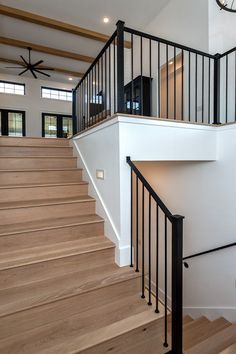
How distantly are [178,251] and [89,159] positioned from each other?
1.92 m

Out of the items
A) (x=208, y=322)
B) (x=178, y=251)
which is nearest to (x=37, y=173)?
(x=178, y=251)

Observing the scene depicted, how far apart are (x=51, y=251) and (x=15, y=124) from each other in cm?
780

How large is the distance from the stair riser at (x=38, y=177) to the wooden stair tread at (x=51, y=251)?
1091 millimetres

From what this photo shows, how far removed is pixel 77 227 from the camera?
2510 millimetres

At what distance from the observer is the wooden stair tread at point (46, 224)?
226 centimetres

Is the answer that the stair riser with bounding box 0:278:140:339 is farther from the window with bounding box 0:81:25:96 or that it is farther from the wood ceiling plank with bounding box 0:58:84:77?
the window with bounding box 0:81:25:96

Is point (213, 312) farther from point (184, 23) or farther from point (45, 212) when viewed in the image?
point (184, 23)

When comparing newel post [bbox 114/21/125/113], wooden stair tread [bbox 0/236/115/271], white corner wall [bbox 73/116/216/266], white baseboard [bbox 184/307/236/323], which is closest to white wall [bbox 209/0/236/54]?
white corner wall [bbox 73/116/216/266]

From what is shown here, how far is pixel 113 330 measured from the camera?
5.50 feet

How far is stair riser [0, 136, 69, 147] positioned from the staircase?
561 millimetres

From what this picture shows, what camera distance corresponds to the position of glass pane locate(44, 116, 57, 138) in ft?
30.3

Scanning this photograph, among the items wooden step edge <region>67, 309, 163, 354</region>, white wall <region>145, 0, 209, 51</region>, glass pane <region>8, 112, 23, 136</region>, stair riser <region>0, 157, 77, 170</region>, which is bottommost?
wooden step edge <region>67, 309, 163, 354</region>

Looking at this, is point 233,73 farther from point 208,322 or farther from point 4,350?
point 4,350

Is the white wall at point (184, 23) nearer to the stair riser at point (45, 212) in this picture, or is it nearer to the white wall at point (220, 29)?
the white wall at point (220, 29)
